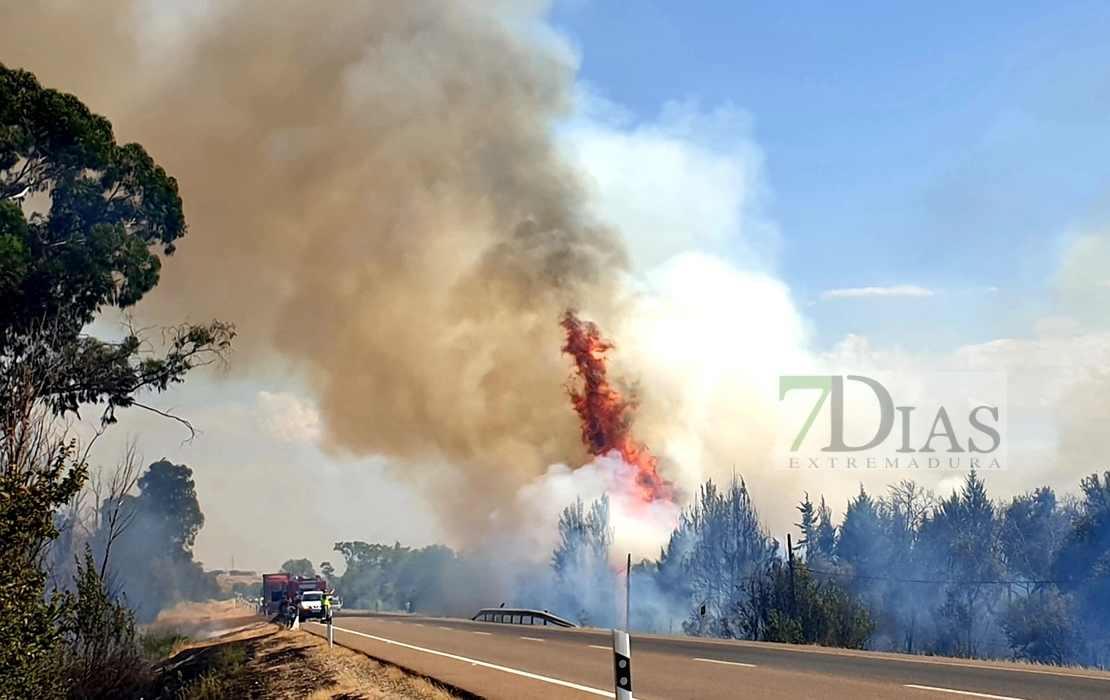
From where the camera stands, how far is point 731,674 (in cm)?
1711

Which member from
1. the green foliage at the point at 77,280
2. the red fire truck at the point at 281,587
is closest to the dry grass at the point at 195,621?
the red fire truck at the point at 281,587

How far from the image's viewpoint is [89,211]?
31703 millimetres

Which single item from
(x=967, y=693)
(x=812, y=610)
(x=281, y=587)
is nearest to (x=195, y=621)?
(x=281, y=587)

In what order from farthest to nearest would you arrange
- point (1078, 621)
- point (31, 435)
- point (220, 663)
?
point (1078, 621)
point (220, 663)
point (31, 435)

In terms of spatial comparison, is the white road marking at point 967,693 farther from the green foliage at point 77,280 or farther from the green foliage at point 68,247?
the green foliage at point 68,247

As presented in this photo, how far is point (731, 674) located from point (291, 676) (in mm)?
11511

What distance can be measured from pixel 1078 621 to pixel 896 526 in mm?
30766

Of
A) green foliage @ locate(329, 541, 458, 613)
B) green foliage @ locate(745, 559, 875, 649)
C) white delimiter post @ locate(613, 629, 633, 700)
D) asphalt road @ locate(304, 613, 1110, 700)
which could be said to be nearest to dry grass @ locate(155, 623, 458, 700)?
asphalt road @ locate(304, 613, 1110, 700)

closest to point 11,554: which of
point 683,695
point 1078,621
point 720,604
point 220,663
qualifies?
point 683,695

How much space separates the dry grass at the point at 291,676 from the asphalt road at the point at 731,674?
790mm

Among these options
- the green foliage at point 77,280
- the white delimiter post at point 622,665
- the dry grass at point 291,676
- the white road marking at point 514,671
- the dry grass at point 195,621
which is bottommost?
the dry grass at point 195,621

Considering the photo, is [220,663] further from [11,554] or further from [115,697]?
[11,554]

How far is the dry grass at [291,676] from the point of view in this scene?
60.0 feet

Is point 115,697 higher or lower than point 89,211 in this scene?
lower
